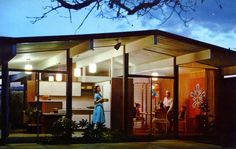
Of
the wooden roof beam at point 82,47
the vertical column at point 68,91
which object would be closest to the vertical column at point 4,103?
the vertical column at point 68,91

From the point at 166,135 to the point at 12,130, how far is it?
228 inches

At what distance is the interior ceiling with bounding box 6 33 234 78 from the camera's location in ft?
46.5

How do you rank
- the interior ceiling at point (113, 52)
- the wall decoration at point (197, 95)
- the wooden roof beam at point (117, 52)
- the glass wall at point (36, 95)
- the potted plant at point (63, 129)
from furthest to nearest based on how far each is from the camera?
the wall decoration at point (197, 95) < the glass wall at point (36, 95) < the interior ceiling at point (113, 52) < the wooden roof beam at point (117, 52) < the potted plant at point (63, 129)

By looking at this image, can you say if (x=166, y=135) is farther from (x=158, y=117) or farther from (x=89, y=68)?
(x=89, y=68)

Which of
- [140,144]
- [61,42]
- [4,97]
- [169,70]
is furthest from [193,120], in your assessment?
[4,97]

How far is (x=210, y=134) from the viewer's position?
1623 centimetres

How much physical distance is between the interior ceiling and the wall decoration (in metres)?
1.44

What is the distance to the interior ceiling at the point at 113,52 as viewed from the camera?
14.2 m

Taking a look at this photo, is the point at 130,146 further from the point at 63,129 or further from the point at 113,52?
the point at 113,52

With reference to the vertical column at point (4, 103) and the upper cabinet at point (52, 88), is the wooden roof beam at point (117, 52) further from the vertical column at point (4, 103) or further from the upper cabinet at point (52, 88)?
the vertical column at point (4, 103)

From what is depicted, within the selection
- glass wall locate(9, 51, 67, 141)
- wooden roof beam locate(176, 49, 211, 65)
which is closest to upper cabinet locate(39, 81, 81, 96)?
glass wall locate(9, 51, 67, 141)

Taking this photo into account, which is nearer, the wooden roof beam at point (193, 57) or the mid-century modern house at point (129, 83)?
the wooden roof beam at point (193, 57)

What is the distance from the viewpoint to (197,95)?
17609 mm

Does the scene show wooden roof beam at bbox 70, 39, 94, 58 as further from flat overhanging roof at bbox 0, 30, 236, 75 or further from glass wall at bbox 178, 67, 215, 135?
glass wall at bbox 178, 67, 215, 135
